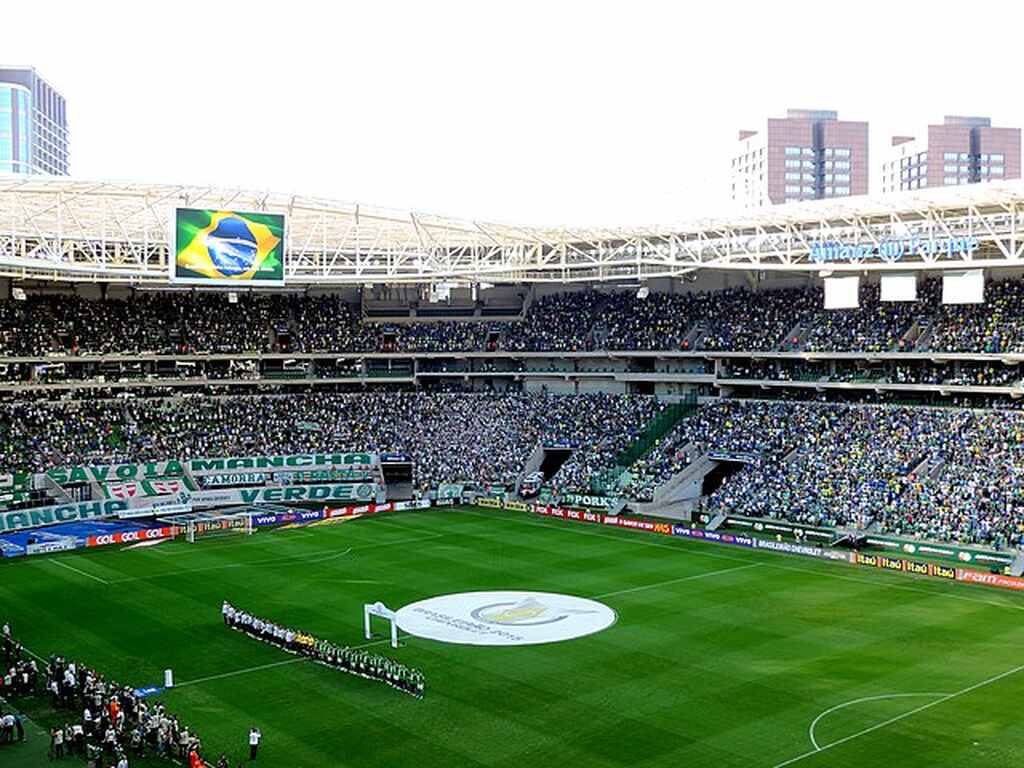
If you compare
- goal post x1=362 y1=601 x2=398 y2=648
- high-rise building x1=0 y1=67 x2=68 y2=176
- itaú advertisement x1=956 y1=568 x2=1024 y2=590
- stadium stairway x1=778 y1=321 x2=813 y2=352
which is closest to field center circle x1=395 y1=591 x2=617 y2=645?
goal post x1=362 y1=601 x2=398 y2=648

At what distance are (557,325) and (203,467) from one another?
24.4m

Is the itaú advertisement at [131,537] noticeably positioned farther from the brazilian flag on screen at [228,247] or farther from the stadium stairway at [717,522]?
the stadium stairway at [717,522]

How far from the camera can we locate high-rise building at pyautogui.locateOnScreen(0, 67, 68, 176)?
17262cm

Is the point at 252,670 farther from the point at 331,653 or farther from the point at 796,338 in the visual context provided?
the point at 796,338

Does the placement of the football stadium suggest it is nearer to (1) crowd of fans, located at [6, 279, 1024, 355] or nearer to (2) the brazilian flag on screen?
(2) the brazilian flag on screen

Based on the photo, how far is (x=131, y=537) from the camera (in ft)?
160

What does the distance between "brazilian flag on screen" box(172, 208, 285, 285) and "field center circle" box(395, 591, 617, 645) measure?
19.3m

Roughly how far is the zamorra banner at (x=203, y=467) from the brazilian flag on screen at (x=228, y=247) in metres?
13.6

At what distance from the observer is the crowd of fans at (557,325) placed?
53719mm

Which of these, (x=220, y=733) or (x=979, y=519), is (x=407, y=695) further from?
(x=979, y=519)

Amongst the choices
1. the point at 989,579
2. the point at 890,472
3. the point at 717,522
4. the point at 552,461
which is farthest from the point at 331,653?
the point at 552,461

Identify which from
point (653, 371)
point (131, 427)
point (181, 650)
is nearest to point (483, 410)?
point (653, 371)

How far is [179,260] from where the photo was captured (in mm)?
47156

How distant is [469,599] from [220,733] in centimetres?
1366
